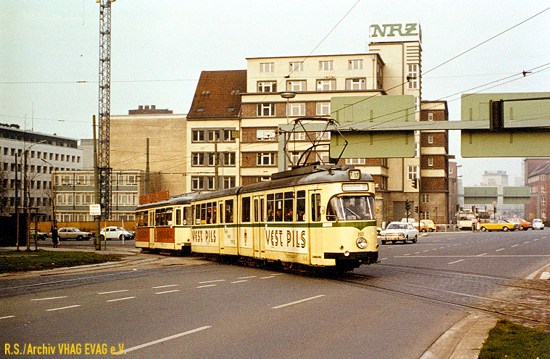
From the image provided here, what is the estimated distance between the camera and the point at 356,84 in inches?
3499

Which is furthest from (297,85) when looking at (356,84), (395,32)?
(395,32)

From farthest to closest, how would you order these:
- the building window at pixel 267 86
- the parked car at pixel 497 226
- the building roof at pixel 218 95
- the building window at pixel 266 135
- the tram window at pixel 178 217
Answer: the building roof at pixel 218 95, the building window at pixel 267 86, the building window at pixel 266 135, the parked car at pixel 497 226, the tram window at pixel 178 217

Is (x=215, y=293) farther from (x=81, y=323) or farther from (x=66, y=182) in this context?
(x=66, y=182)

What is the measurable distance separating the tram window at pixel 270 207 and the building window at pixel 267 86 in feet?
216

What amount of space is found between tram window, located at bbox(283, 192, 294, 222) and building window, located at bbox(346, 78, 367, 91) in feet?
219

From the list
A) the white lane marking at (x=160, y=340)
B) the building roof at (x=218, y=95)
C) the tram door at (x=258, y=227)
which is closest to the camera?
the white lane marking at (x=160, y=340)

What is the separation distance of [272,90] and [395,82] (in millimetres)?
16692

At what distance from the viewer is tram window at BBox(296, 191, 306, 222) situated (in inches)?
866

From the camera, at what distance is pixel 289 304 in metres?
15.0

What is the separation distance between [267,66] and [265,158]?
35.6ft

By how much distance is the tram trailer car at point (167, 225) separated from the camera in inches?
1410

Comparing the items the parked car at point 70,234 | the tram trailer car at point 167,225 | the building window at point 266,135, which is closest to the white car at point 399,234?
the tram trailer car at point 167,225

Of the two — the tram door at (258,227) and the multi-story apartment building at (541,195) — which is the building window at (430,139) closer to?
the tram door at (258,227)

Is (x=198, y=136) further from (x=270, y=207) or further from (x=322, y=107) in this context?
(x=270, y=207)
